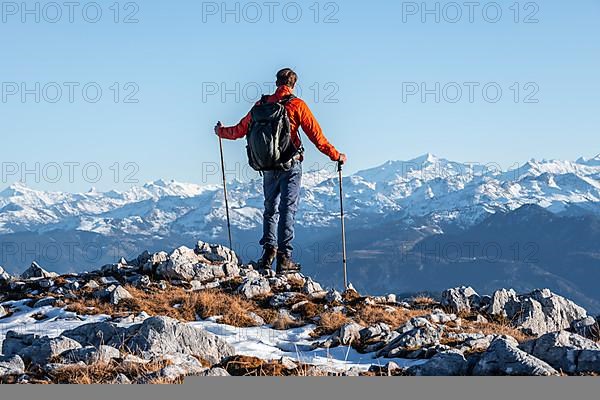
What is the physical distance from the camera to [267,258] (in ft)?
64.1

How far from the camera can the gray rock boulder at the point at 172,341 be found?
1029 cm

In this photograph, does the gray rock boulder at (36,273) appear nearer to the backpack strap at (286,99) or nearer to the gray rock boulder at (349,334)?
the backpack strap at (286,99)

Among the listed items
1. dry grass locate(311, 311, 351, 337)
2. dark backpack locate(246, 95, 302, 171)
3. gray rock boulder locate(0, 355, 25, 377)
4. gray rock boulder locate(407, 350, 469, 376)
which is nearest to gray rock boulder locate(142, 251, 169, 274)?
dark backpack locate(246, 95, 302, 171)

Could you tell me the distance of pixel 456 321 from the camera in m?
14.9

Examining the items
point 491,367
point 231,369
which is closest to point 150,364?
point 231,369

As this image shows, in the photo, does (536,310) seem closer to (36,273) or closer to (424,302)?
(424,302)

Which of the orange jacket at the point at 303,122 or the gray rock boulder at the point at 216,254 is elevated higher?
the orange jacket at the point at 303,122

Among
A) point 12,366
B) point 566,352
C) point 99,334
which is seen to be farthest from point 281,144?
point 566,352

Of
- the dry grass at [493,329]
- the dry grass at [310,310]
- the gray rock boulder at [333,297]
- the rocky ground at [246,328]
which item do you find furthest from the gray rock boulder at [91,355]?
the gray rock boulder at [333,297]

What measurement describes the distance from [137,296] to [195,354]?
5.96 metres

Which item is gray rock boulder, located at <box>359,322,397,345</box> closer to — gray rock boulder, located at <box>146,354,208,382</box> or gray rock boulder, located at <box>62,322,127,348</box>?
gray rock boulder, located at <box>146,354,208,382</box>

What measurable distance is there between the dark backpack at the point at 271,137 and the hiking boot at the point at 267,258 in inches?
95.8

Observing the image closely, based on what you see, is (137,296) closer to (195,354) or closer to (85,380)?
(195,354)

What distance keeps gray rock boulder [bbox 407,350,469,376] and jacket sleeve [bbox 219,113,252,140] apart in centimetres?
1018
